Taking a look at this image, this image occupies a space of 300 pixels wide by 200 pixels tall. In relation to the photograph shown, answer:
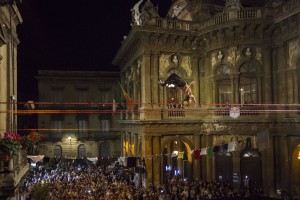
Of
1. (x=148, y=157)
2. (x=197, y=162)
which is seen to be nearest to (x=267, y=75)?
(x=197, y=162)

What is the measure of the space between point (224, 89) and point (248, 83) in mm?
1754

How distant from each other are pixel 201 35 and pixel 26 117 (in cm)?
2913

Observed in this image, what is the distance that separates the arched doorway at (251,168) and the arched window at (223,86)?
3925 mm

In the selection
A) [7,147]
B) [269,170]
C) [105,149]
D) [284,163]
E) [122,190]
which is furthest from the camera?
[105,149]

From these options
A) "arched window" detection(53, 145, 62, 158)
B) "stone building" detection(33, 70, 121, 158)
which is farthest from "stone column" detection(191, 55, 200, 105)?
"arched window" detection(53, 145, 62, 158)

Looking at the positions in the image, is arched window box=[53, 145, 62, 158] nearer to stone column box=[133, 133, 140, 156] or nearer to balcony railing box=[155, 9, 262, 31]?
stone column box=[133, 133, 140, 156]

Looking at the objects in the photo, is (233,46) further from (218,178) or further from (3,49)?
(3,49)

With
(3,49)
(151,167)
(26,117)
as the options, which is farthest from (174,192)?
(26,117)

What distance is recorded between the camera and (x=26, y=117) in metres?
44.8

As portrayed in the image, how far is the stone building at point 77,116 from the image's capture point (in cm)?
4247

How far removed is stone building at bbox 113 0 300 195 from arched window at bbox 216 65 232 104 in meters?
0.07

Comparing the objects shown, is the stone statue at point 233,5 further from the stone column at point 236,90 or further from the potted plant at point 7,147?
the potted plant at point 7,147

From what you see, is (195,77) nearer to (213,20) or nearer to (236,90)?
(236,90)

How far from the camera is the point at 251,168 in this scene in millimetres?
23594
